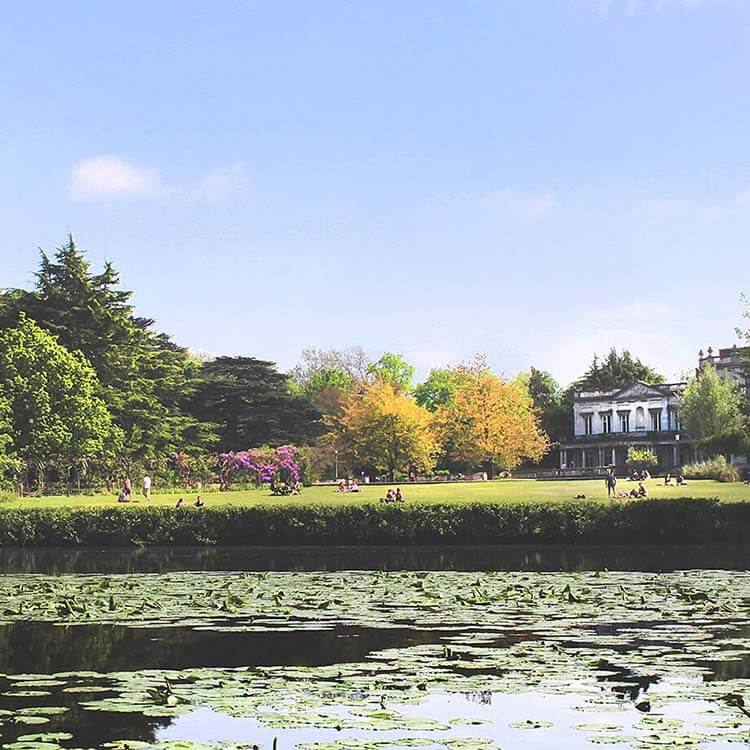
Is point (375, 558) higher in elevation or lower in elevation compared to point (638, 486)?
lower

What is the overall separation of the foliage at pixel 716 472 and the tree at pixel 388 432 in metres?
16.1

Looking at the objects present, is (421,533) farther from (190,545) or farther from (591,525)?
(190,545)

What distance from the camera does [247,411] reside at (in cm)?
7594

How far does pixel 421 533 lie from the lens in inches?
1214

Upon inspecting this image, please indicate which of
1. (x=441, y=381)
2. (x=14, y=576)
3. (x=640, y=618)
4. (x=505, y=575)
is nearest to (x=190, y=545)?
Answer: (x=14, y=576)

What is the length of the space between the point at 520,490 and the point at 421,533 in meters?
19.8

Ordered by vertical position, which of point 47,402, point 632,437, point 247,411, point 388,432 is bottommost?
point 388,432

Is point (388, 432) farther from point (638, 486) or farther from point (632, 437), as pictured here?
point (632, 437)

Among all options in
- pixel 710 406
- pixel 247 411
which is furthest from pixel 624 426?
pixel 247 411

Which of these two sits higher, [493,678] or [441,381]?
[441,381]

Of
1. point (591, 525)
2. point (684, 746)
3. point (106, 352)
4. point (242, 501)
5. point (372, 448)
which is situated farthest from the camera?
point (372, 448)

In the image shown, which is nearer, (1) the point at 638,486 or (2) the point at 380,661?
(2) the point at 380,661

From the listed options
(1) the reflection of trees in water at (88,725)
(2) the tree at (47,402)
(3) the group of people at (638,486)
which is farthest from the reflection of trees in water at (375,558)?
→ (2) the tree at (47,402)

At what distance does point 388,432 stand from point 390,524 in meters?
39.2
